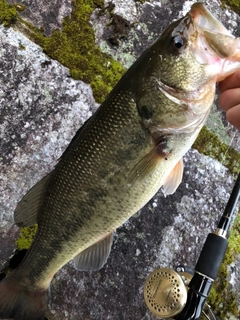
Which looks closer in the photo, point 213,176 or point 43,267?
point 43,267

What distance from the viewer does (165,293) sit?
2.28m

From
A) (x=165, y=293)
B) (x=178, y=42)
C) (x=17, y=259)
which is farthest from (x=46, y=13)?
(x=165, y=293)

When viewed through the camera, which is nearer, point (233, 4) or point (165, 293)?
point (165, 293)

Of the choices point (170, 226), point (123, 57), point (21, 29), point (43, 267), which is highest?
point (123, 57)

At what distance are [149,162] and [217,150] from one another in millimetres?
1096

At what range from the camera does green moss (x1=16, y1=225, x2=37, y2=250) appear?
101 inches

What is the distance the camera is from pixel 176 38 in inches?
83.2

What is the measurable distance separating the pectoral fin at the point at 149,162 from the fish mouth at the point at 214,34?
51 cm

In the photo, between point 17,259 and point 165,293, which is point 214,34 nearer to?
point 165,293

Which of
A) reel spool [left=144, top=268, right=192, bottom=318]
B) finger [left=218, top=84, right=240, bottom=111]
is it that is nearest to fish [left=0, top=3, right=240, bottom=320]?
finger [left=218, top=84, right=240, bottom=111]

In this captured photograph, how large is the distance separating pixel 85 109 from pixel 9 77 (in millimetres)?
516

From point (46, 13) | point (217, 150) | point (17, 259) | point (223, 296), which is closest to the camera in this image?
point (17, 259)

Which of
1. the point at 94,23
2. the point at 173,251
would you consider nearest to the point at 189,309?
the point at 173,251

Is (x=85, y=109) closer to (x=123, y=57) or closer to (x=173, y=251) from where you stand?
(x=123, y=57)
